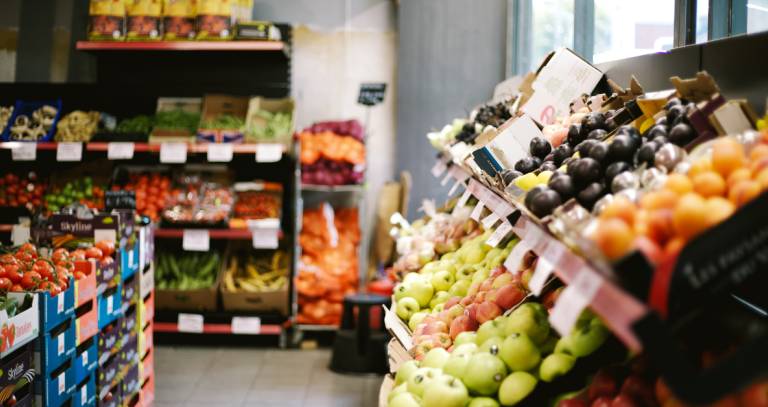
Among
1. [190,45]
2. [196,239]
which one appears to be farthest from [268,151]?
[190,45]

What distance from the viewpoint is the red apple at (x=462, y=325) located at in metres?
1.86

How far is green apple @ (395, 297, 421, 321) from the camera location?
2.38 m

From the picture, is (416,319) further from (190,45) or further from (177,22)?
(177,22)

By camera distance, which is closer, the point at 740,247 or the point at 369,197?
the point at 740,247

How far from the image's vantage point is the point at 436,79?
477cm

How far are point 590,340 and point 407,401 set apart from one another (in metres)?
0.50

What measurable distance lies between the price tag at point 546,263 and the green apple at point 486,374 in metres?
0.37

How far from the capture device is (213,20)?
4.40 m

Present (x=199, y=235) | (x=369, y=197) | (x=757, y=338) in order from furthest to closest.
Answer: (x=369, y=197) → (x=199, y=235) → (x=757, y=338)

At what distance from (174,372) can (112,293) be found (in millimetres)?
1434

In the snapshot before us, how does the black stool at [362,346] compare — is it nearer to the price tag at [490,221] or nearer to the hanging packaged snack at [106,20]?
the price tag at [490,221]

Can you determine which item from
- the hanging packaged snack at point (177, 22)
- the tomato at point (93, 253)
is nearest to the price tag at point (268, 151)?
the hanging packaged snack at point (177, 22)

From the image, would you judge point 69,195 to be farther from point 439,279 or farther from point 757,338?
point 757,338

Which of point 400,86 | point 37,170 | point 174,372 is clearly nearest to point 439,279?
point 174,372
